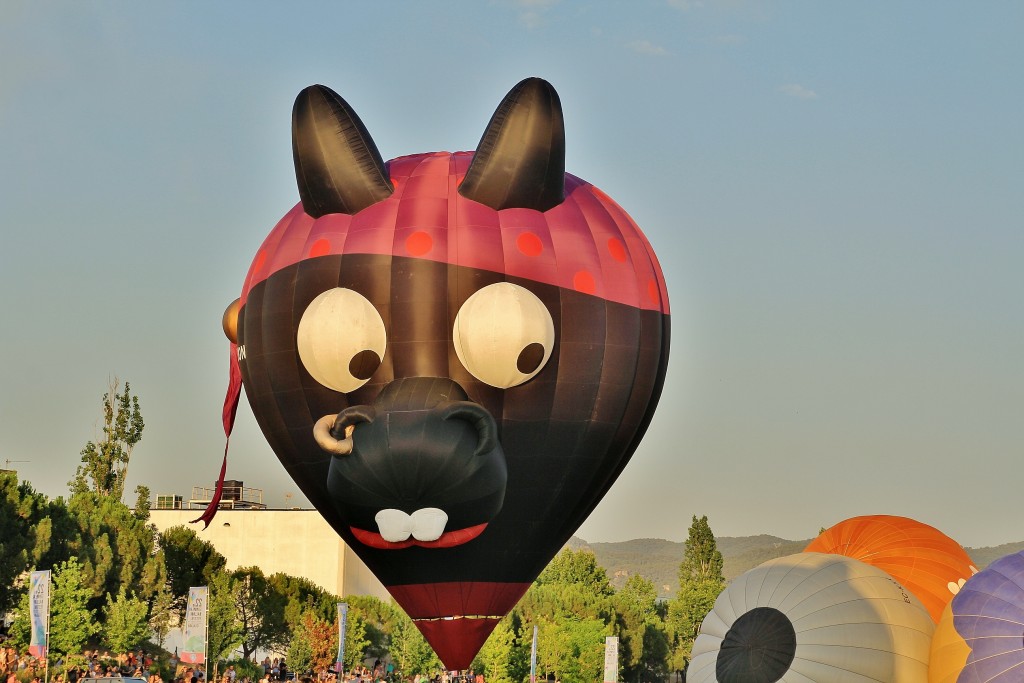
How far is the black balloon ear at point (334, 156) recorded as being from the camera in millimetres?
22672

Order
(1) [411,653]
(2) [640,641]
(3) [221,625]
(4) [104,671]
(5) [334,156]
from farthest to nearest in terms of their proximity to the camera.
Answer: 1. (2) [640,641]
2. (1) [411,653]
3. (3) [221,625]
4. (4) [104,671]
5. (5) [334,156]

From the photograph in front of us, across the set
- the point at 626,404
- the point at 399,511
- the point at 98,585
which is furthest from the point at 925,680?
the point at 98,585

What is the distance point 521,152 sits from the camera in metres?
22.8

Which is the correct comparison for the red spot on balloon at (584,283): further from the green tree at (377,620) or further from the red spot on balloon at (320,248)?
the green tree at (377,620)

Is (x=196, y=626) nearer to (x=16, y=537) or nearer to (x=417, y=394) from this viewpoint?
(x=417, y=394)

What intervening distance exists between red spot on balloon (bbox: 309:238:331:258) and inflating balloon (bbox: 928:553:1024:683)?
1174cm

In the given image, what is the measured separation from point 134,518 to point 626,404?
136 ft

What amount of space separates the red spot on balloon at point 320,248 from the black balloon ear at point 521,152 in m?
2.23

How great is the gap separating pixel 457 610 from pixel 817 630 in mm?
5995

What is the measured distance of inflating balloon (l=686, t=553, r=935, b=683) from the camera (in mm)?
24281

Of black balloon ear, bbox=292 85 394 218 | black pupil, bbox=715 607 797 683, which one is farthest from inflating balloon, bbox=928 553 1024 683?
black balloon ear, bbox=292 85 394 218

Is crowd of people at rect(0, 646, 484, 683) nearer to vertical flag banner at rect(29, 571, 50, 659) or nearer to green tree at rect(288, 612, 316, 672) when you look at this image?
vertical flag banner at rect(29, 571, 50, 659)

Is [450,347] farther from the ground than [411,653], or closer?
farther from the ground

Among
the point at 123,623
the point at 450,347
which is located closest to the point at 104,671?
the point at 123,623
